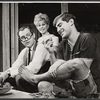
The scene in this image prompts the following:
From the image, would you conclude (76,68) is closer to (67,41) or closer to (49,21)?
(67,41)

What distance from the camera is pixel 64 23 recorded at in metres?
2.68

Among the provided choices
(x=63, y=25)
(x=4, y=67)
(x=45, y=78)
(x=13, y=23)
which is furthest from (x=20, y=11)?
(x=45, y=78)

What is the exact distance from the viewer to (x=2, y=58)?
2729mm

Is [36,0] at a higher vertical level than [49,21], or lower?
higher

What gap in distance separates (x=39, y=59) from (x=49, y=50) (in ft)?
0.63

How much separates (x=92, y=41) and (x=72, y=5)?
0.58 metres

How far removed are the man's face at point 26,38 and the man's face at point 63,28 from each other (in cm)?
40

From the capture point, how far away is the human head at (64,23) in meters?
2.66

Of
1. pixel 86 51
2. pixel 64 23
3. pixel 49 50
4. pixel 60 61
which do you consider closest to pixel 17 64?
pixel 49 50

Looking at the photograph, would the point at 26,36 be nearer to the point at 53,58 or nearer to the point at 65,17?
the point at 53,58

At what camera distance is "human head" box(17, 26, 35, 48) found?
106 inches

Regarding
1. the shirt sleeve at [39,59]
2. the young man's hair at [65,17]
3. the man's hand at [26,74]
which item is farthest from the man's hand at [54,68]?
the young man's hair at [65,17]

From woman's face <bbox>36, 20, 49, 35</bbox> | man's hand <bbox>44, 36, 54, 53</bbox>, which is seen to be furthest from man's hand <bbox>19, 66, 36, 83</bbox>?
woman's face <bbox>36, 20, 49, 35</bbox>

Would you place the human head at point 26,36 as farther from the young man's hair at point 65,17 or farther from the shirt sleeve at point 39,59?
the young man's hair at point 65,17
